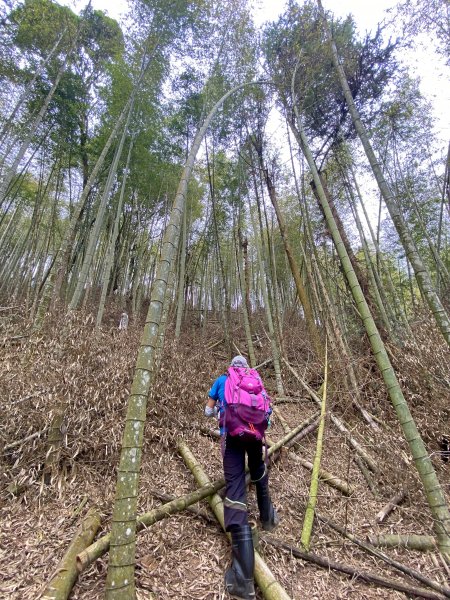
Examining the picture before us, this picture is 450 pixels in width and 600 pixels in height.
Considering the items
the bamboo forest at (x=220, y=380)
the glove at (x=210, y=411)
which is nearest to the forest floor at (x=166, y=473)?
the bamboo forest at (x=220, y=380)

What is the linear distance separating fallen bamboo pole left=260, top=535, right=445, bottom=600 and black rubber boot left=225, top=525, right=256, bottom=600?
0.40 meters

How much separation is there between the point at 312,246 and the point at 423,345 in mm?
2496

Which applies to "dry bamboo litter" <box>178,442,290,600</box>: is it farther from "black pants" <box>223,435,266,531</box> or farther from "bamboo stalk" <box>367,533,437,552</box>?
"bamboo stalk" <box>367,533,437,552</box>

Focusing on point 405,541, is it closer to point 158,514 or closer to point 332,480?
point 332,480

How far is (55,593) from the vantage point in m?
1.44

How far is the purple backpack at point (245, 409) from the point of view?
82.4 inches

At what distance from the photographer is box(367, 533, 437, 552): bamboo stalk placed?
6.78 ft

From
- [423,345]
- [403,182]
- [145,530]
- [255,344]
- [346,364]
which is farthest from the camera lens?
[403,182]

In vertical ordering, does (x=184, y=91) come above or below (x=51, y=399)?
above

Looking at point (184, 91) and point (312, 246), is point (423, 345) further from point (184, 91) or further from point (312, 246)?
point (184, 91)

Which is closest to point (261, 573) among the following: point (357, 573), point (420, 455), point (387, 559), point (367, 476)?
point (357, 573)

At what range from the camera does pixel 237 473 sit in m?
2.08

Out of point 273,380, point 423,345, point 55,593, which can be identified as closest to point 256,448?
point 55,593

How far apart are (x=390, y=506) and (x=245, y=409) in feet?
5.39
